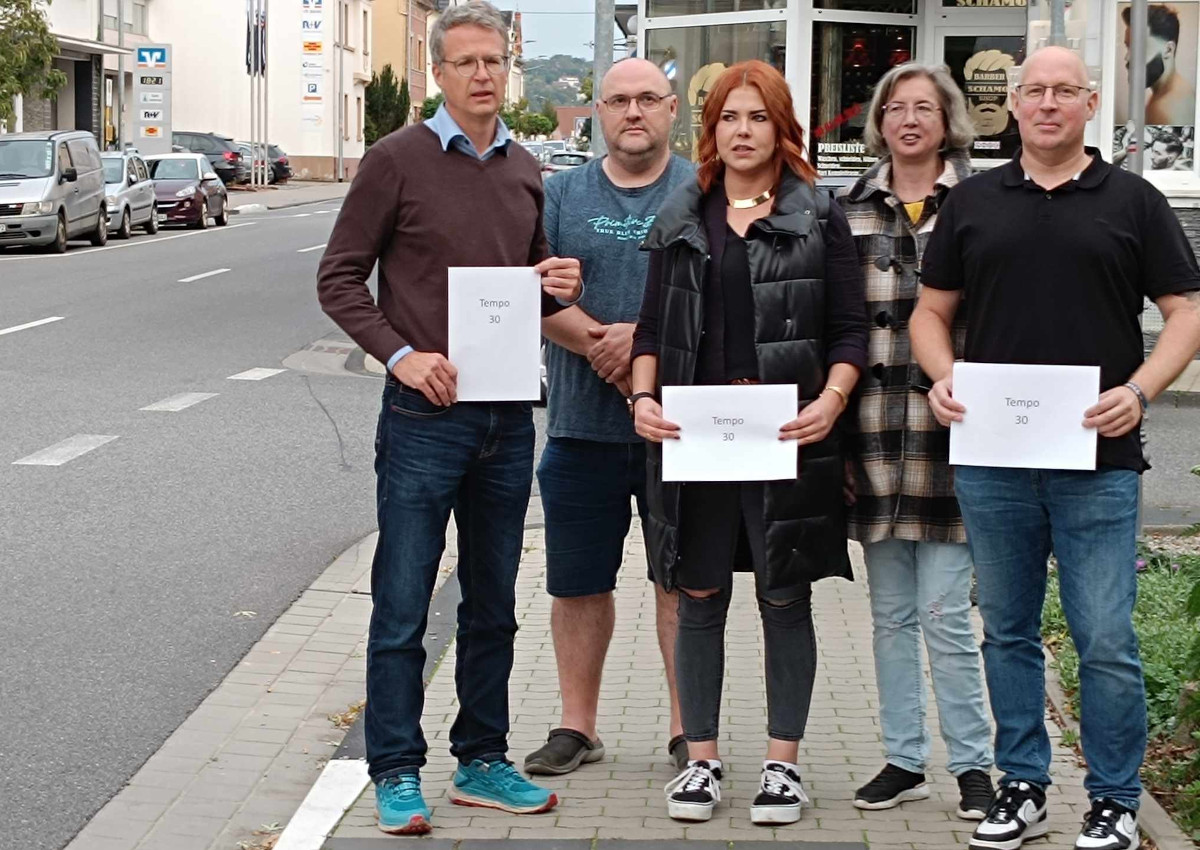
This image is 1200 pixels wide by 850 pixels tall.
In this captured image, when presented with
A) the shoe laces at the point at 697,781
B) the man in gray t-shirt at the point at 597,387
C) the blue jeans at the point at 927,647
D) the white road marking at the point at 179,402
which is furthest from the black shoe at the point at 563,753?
the white road marking at the point at 179,402

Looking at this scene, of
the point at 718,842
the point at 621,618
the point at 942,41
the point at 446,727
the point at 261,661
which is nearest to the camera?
the point at 718,842

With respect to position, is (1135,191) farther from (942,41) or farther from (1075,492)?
(942,41)

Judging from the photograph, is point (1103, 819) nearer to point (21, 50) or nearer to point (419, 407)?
point (419, 407)

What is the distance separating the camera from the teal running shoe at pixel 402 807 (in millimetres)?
4633

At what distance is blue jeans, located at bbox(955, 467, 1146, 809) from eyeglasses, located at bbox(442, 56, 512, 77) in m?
1.59

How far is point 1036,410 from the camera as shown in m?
4.27

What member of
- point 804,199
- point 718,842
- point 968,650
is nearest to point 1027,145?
point 804,199

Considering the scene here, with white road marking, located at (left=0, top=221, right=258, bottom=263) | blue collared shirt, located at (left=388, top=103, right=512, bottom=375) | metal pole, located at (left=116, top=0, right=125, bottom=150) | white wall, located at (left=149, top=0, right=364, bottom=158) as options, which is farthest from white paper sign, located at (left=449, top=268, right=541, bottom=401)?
white wall, located at (left=149, top=0, right=364, bottom=158)

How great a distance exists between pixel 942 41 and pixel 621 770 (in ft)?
39.3

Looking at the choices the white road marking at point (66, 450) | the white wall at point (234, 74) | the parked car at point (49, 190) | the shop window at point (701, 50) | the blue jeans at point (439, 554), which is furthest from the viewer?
the white wall at point (234, 74)

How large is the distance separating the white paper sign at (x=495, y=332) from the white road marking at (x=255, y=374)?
33.3 feet

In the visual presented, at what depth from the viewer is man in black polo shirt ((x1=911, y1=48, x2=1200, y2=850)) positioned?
4.23 meters

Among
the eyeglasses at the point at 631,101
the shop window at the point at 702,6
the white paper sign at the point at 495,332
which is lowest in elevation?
the white paper sign at the point at 495,332

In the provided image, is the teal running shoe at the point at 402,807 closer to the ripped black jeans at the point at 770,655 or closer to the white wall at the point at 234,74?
the ripped black jeans at the point at 770,655
